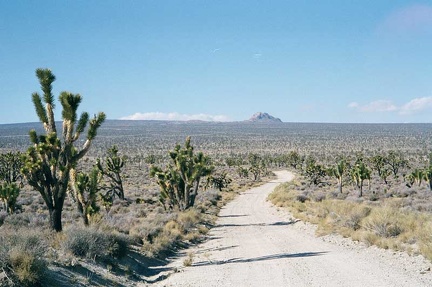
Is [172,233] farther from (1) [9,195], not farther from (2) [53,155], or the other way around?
(1) [9,195]

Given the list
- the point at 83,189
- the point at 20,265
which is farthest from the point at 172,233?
the point at 20,265

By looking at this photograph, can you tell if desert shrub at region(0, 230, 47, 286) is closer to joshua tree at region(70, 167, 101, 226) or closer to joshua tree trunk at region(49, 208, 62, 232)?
joshua tree trunk at region(49, 208, 62, 232)

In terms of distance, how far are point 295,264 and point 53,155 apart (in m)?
9.85

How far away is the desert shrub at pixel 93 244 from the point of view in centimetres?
1195

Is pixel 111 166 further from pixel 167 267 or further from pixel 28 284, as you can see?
pixel 28 284

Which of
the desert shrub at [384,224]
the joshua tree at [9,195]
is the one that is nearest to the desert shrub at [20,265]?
the desert shrub at [384,224]

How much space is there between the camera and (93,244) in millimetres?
12148

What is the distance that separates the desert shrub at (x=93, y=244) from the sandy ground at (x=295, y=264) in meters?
2.05

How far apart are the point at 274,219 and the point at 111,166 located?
19.1 m

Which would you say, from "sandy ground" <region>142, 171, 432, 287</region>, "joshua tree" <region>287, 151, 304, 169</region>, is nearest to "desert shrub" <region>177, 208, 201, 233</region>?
"sandy ground" <region>142, 171, 432, 287</region>

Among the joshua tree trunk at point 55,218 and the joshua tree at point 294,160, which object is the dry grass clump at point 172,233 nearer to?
the joshua tree trunk at point 55,218

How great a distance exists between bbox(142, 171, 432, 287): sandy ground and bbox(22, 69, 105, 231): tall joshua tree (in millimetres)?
5175

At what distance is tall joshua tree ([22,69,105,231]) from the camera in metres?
15.1

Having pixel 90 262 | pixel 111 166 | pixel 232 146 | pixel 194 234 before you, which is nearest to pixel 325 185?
pixel 111 166
